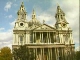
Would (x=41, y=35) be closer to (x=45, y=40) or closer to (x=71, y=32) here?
(x=45, y=40)

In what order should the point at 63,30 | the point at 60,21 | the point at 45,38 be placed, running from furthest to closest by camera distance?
the point at 60,21, the point at 63,30, the point at 45,38

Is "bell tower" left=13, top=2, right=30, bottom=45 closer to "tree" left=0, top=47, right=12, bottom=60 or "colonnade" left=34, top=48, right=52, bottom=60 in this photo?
"colonnade" left=34, top=48, right=52, bottom=60

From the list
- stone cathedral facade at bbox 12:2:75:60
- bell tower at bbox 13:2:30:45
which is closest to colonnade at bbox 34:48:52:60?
stone cathedral facade at bbox 12:2:75:60

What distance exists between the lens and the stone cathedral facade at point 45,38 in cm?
5450

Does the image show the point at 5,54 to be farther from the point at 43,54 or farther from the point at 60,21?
the point at 60,21

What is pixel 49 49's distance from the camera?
54.9 m

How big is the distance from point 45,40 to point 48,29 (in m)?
3.47

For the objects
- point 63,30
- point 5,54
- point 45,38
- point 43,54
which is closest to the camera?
point 43,54

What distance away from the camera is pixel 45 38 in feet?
191

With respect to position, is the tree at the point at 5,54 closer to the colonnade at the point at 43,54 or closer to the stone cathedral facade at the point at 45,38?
the stone cathedral facade at the point at 45,38

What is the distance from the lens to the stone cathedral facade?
179ft

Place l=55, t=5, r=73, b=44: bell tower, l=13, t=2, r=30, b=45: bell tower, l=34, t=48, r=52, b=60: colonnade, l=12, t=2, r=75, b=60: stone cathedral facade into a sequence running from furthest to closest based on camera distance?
l=55, t=5, r=73, b=44: bell tower
l=13, t=2, r=30, b=45: bell tower
l=12, t=2, r=75, b=60: stone cathedral facade
l=34, t=48, r=52, b=60: colonnade

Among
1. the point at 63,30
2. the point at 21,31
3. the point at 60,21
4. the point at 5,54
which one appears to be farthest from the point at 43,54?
the point at 5,54

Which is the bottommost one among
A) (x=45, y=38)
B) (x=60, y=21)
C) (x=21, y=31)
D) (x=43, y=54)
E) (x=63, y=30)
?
(x=43, y=54)
